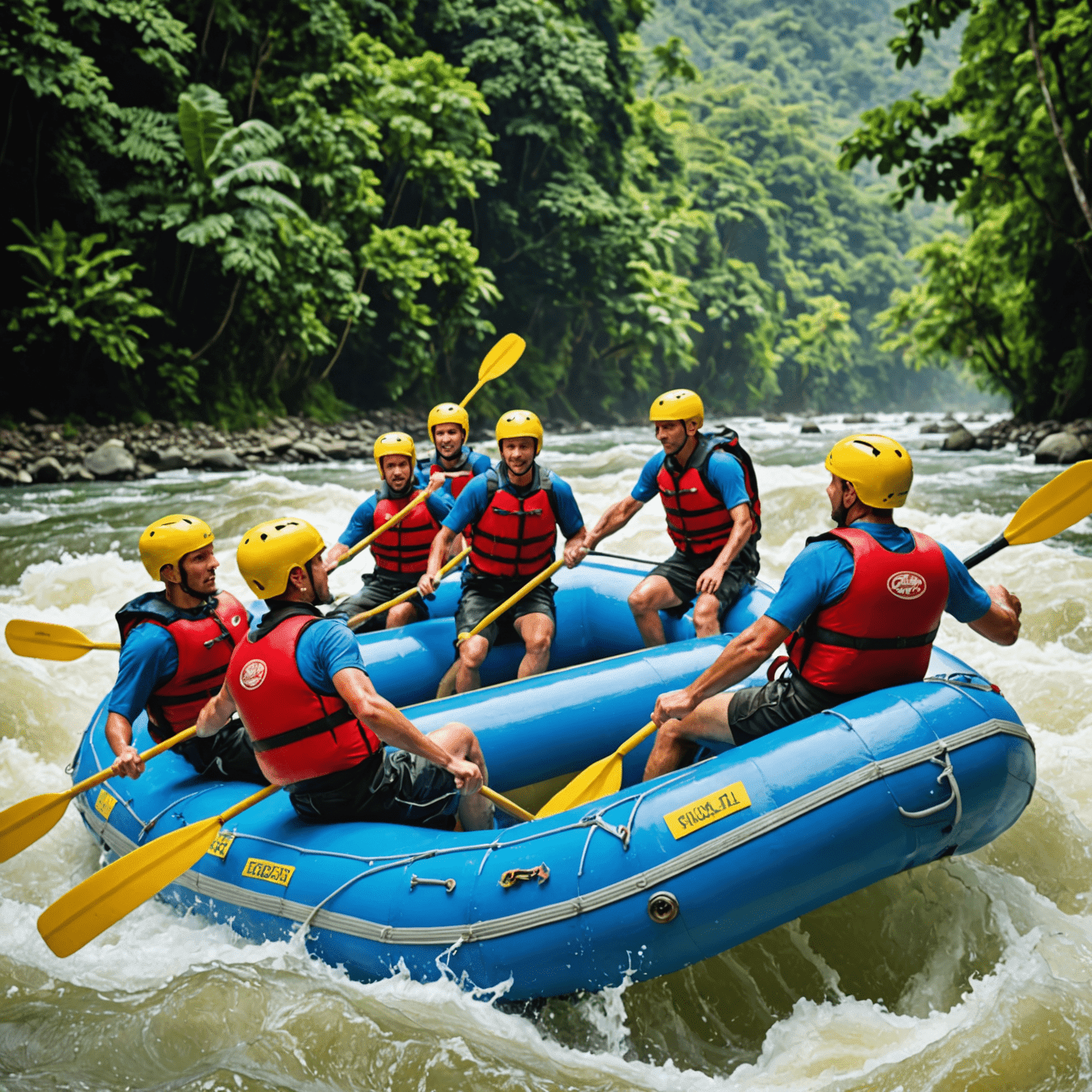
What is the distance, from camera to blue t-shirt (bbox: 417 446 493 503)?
4859mm

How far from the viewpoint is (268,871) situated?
103 inches

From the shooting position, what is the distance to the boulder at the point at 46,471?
1069 centimetres

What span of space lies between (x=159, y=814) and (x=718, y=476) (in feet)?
8.13

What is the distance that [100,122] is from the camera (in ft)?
38.7

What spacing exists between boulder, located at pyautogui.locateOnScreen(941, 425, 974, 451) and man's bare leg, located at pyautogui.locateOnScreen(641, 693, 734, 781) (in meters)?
13.6

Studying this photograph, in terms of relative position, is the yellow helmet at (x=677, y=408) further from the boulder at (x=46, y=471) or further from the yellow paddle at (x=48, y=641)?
the boulder at (x=46, y=471)

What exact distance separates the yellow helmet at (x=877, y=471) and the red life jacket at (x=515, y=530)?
1.82 meters

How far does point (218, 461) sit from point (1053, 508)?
37.5ft

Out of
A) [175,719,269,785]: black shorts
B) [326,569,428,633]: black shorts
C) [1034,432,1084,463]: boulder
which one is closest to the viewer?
[175,719,269,785]: black shorts

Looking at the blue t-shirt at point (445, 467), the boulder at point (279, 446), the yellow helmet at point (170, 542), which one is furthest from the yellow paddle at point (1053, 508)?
the boulder at point (279, 446)

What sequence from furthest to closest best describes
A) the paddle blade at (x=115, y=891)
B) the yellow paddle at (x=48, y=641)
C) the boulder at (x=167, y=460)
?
the boulder at (x=167, y=460) < the yellow paddle at (x=48, y=641) < the paddle blade at (x=115, y=891)

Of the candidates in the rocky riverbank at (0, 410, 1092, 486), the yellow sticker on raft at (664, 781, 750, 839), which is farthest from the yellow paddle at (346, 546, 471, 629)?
the rocky riverbank at (0, 410, 1092, 486)

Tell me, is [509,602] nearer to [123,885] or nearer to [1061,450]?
[123,885]

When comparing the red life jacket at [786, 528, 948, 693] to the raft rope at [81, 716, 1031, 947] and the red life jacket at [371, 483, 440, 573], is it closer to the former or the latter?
the raft rope at [81, 716, 1031, 947]
